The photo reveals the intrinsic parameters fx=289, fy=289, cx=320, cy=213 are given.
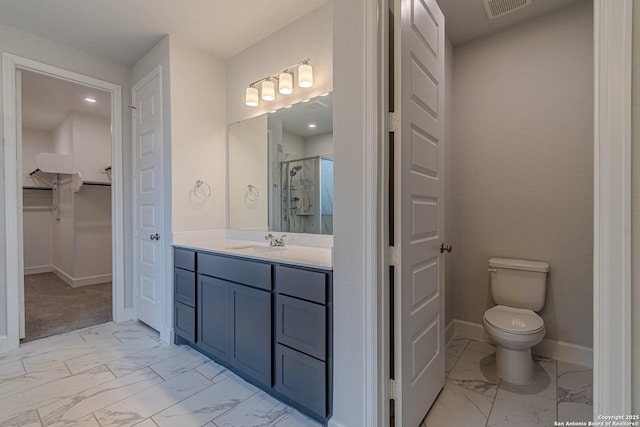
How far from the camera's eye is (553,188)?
2117mm

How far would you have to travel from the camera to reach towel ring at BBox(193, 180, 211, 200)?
2.61m

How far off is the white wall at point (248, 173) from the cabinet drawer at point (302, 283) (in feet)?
3.28

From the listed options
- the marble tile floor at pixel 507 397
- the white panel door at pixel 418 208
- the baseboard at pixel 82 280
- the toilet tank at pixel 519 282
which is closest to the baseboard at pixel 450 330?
the marble tile floor at pixel 507 397

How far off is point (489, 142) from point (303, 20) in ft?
5.82

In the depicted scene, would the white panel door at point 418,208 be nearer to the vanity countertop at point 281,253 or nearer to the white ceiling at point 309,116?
the vanity countertop at point 281,253

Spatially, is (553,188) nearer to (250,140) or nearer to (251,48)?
(250,140)

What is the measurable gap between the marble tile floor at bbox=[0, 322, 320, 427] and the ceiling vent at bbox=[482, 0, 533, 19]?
2835 mm

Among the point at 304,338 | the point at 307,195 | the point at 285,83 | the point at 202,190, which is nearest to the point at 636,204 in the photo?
the point at 304,338

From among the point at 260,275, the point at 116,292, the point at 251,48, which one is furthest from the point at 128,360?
the point at 251,48

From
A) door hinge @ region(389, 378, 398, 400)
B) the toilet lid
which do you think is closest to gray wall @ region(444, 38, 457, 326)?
the toilet lid

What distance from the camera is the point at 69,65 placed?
2.64m

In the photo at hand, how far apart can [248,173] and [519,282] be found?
7.86 feet

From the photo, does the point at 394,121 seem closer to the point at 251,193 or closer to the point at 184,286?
the point at 251,193

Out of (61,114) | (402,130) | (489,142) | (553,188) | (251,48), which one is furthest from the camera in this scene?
(61,114)
